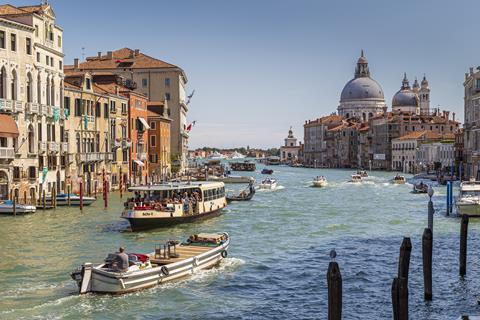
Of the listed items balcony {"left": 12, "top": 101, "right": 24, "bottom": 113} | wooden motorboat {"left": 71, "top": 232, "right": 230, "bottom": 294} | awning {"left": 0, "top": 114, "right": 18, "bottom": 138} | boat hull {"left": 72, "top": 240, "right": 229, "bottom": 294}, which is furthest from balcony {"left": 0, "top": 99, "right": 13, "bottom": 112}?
boat hull {"left": 72, "top": 240, "right": 229, "bottom": 294}

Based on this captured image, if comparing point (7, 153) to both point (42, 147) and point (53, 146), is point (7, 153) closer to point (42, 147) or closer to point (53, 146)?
point (42, 147)

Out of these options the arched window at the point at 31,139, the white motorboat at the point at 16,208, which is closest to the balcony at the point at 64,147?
the arched window at the point at 31,139

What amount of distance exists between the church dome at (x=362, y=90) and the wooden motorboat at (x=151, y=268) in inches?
5582

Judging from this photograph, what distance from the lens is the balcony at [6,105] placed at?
31941 millimetres

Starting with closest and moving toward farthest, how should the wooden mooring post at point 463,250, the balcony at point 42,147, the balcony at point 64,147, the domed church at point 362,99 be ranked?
the wooden mooring post at point 463,250 < the balcony at point 42,147 < the balcony at point 64,147 < the domed church at point 362,99

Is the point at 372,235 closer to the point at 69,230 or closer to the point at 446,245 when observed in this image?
the point at 446,245

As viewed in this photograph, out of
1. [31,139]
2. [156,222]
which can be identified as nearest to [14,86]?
[31,139]

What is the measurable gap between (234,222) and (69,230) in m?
7.02

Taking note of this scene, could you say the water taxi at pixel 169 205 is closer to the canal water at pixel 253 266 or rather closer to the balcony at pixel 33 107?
the canal water at pixel 253 266

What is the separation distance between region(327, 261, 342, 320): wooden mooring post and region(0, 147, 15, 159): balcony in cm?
2375

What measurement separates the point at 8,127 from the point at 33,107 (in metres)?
2.60

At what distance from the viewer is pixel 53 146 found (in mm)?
36656

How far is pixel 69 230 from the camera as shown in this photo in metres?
25.7

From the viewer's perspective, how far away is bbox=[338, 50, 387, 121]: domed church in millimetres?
157125
